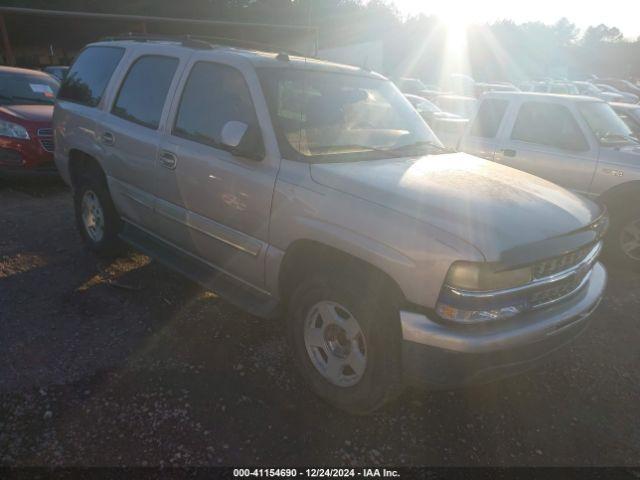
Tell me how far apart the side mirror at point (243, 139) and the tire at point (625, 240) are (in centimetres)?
421

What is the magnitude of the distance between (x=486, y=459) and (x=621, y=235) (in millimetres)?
3747

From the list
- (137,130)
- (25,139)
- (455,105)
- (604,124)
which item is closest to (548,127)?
(604,124)

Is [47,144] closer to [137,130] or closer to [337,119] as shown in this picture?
[137,130]

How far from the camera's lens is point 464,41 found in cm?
5225

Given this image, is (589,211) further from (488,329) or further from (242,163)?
(242,163)

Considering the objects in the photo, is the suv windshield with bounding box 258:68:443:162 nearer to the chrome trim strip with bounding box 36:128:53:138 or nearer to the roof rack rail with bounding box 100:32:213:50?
the roof rack rail with bounding box 100:32:213:50

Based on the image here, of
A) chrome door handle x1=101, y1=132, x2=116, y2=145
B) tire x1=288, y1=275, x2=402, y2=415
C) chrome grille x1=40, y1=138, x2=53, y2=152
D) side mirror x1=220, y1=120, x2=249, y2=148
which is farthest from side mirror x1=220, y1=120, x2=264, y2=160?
chrome grille x1=40, y1=138, x2=53, y2=152

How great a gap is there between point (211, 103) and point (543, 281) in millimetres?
2471

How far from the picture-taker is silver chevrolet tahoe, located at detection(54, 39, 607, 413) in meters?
2.29

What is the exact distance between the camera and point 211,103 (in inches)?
132

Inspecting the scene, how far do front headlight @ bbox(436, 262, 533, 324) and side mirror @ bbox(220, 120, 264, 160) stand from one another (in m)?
1.43

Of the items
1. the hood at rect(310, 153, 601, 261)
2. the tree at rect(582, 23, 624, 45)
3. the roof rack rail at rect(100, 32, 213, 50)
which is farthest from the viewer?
the tree at rect(582, 23, 624, 45)

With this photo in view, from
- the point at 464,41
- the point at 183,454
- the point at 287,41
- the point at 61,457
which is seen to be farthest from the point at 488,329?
the point at 464,41

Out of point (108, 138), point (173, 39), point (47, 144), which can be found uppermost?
point (173, 39)
